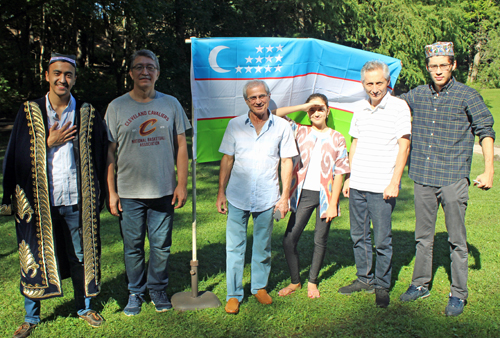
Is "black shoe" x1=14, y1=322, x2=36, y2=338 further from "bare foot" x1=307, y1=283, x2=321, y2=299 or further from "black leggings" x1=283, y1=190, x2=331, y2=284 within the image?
"bare foot" x1=307, y1=283, x2=321, y2=299

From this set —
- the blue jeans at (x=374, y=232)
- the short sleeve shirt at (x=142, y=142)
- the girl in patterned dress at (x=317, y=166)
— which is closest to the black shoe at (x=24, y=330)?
the short sleeve shirt at (x=142, y=142)

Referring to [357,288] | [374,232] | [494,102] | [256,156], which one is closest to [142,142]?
[256,156]

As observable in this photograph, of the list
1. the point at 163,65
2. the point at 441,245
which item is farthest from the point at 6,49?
the point at 441,245

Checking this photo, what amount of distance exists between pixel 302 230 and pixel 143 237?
1.50 meters

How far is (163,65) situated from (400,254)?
16.2 m

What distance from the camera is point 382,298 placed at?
13.4ft

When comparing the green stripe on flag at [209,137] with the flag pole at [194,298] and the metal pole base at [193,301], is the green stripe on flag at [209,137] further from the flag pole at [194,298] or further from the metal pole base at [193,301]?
the metal pole base at [193,301]

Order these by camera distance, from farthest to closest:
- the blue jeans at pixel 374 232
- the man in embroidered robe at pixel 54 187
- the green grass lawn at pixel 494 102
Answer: the green grass lawn at pixel 494 102 < the blue jeans at pixel 374 232 < the man in embroidered robe at pixel 54 187

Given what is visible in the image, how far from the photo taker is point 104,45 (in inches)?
1069

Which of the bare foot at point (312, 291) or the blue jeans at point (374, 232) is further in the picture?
the bare foot at point (312, 291)

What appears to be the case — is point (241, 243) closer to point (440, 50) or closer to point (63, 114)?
point (63, 114)

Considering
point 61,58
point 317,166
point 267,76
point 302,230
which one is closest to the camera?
point 61,58

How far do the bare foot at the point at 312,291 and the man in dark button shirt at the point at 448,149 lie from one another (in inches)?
44.2

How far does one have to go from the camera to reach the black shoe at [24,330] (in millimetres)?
3453
